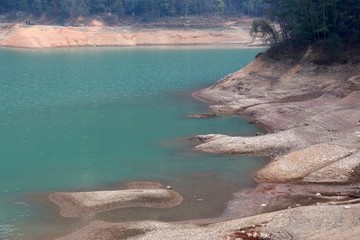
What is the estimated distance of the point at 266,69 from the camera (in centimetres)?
7331

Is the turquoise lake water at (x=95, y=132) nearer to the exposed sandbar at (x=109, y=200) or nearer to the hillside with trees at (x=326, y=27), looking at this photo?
the exposed sandbar at (x=109, y=200)

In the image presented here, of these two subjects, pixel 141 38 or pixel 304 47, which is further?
pixel 141 38

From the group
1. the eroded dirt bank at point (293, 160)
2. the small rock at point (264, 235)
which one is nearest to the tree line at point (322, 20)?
the eroded dirt bank at point (293, 160)

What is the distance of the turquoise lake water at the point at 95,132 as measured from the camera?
1443 inches

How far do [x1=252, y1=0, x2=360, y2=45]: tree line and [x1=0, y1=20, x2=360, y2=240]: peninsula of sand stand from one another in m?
2.73

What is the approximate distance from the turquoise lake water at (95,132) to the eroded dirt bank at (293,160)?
2.38 meters

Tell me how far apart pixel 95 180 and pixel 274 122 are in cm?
2277

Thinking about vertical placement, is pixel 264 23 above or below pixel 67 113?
above

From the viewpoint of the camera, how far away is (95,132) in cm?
5134

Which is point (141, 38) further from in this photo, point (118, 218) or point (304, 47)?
point (118, 218)

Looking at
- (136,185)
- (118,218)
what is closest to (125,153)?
(136,185)

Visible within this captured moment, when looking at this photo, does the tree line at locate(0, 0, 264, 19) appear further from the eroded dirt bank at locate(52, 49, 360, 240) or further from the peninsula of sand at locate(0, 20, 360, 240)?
the eroded dirt bank at locate(52, 49, 360, 240)

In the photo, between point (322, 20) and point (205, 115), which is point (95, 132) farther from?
point (322, 20)

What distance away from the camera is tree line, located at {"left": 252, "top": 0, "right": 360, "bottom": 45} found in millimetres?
67688
